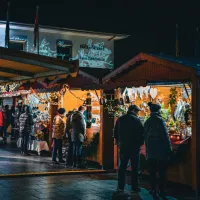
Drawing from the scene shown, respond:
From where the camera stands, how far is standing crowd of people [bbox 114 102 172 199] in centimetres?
763

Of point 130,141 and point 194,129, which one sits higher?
point 194,129

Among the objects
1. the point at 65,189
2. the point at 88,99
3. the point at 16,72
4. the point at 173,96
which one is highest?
the point at 16,72

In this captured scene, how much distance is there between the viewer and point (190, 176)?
349 inches

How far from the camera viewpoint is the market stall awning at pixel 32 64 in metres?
9.93

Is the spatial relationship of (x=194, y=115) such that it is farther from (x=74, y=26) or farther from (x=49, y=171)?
(x=74, y=26)

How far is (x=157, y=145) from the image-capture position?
7621mm

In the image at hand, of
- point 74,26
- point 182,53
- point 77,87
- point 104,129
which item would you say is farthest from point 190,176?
point 182,53

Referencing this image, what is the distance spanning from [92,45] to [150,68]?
17599mm

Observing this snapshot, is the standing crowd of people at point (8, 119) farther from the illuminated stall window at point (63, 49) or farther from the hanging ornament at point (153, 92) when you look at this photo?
the hanging ornament at point (153, 92)

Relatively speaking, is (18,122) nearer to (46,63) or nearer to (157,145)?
(46,63)

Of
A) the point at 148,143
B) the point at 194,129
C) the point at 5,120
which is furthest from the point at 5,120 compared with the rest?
the point at 148,143

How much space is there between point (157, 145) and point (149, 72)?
2830 millimetres

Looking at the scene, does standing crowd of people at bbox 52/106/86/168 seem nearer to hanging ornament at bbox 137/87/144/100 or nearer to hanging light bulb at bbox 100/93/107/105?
hanging light bulb at bbox 100/93/107/105

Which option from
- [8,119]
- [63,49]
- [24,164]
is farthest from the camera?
[63,49]
